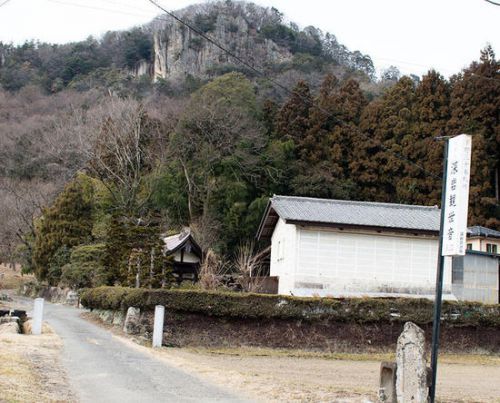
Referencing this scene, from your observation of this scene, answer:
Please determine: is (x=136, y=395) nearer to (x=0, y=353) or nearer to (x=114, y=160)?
(x=0, y=353)

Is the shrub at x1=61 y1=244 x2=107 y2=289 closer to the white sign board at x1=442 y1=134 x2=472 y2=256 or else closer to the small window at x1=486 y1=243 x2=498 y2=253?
the small window at x1=486 y1=243 x2=498 y2=253

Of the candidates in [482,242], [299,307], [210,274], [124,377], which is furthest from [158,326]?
[482,242]

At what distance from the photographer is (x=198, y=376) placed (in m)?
12.2

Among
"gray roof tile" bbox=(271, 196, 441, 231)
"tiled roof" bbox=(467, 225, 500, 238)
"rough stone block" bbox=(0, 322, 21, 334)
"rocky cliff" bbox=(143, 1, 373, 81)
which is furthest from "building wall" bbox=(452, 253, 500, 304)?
"rocky cliff" bbox=(143, 1, 373, 81)

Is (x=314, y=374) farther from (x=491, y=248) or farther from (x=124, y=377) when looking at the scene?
(x=491, y=248)


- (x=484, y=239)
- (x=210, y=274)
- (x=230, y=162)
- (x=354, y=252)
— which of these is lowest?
(x=210, y=274)

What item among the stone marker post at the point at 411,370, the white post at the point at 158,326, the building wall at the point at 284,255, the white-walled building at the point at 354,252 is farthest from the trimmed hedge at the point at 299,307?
the stone marker post at the point at 411,370

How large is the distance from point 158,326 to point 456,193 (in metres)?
9.57

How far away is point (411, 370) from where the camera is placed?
31.9ft

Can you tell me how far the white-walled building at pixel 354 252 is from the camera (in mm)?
26594

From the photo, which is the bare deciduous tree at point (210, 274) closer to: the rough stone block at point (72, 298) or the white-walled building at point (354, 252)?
the white-walled building at point (354, 252)

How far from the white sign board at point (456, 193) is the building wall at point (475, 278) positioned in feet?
66.9

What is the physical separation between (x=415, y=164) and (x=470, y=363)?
24.1 metres

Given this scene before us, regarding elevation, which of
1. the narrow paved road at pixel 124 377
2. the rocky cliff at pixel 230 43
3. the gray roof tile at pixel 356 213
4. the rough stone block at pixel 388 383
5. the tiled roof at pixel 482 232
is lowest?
the narrow paved road at pixel 124 377
